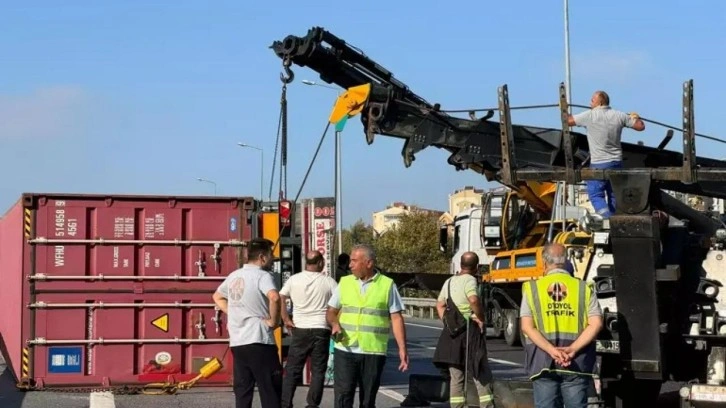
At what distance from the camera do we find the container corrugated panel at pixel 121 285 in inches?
542

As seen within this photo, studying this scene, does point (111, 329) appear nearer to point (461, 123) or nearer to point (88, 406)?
point (88, 406)

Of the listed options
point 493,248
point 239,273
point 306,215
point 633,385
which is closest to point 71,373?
point 306,215

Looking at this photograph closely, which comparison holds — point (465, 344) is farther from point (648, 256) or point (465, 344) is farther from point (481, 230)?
point (481, 230)

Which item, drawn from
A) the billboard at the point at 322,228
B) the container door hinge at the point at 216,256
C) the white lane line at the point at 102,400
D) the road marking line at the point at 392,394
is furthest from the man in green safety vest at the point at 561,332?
the billboard at the point at 322,228

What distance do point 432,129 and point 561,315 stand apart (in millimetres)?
5003

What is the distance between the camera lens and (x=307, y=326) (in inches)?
441

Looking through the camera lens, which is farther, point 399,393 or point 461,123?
point 399,393

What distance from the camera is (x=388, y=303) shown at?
32.1 ft

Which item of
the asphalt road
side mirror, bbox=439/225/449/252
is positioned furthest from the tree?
the asphalt road

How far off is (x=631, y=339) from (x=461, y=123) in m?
3.88

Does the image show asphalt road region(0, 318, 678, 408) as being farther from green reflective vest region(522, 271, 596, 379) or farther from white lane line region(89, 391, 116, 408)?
green reflective vest region(522, 271, 596, 379)

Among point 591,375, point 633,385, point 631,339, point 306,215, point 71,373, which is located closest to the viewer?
point 591,375

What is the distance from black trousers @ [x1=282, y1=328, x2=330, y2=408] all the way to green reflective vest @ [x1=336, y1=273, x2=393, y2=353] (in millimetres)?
1445

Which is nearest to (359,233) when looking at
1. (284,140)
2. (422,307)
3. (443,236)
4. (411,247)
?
(411,247)
